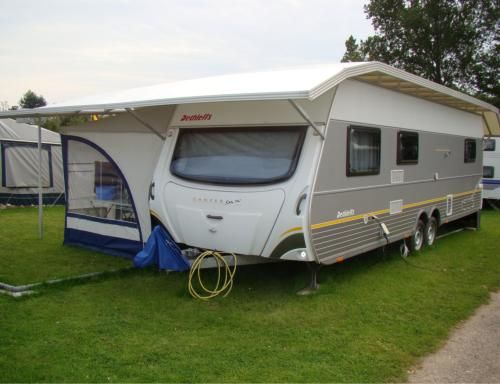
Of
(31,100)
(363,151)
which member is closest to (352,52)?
(363,151)

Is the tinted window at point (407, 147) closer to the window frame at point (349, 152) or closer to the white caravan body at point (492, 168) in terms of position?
the window frame at point (349, 152)

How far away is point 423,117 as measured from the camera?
8.40 m

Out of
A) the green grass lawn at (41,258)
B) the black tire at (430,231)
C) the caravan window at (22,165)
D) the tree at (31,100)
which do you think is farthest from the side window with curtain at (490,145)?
the tree at (31,100)

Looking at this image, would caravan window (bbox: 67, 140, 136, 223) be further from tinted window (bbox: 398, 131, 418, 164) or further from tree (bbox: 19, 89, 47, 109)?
tree (bbox: 19, 89, 47, 109)

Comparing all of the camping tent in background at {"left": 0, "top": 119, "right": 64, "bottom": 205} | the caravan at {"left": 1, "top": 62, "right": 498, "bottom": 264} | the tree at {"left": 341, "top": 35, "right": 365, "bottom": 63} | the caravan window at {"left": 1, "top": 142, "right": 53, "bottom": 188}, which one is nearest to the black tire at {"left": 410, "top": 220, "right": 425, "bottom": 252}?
the caravan at {"left": 1, "top": 62, "right": 498, "bottom": 264}

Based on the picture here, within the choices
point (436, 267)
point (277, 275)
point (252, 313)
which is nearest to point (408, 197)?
point (436, 267)

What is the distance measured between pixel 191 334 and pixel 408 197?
4.44 metres

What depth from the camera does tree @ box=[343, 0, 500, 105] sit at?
2709 cm

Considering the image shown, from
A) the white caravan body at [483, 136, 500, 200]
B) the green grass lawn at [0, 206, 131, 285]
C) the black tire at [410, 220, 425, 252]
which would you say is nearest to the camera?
the green grass lawn at [0, 206, 131, 285]

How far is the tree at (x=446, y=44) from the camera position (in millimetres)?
27094

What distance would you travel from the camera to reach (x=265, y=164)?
590 centimetres

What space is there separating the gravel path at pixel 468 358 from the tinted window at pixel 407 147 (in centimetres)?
282

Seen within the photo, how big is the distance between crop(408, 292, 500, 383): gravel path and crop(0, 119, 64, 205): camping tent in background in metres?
11.8

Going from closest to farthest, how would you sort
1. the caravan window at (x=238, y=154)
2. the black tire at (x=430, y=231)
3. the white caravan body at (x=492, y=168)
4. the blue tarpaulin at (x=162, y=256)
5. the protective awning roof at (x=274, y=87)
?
1. the protective awning roof at (x=274, y=87)
2. the caravan window at (x=238, y=154)
3. the blue tarpaulin at (x=162, y=256)
4. the black tire at (x=430, y=231)
5. the white caravan body at (x=492, y=168)
